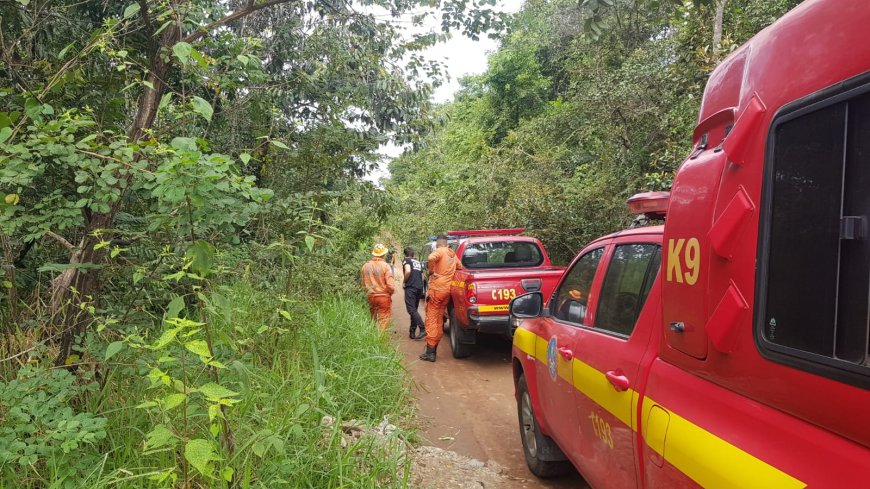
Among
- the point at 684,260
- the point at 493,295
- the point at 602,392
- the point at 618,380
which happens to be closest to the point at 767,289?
the point at 684,260

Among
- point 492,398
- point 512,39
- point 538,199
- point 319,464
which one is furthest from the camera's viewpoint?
point 512,39

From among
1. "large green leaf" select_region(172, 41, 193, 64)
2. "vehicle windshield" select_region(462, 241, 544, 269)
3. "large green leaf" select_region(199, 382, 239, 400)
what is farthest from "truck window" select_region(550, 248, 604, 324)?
"vehicle windshield" select_region(462, 241, 544, 269)

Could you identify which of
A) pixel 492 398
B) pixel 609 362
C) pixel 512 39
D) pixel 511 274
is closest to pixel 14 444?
pixel 609 362

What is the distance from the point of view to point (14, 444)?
8.03 ft

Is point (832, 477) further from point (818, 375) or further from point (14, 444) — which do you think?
point (14, 444)

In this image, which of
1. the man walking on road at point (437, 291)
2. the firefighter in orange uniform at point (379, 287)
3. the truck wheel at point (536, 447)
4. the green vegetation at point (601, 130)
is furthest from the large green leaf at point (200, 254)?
the firefighter in orange uniform at point (379, 287)

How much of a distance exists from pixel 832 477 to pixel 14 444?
3.23 m

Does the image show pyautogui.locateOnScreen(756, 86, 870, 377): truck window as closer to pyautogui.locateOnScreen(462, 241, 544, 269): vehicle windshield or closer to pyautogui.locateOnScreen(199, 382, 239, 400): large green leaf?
pyautogui.locateOnScreen(199, 382, 239, 400): large green leaf

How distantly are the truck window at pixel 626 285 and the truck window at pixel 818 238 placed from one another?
991 millimetres

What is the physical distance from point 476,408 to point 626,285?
3298mm

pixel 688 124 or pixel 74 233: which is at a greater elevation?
pixel 688 124

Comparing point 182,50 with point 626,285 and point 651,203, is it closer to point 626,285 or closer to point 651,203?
point 651,203

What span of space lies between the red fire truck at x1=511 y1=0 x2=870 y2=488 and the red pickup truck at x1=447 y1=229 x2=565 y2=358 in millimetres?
4415

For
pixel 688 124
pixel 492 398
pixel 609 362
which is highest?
pixel 688 124
